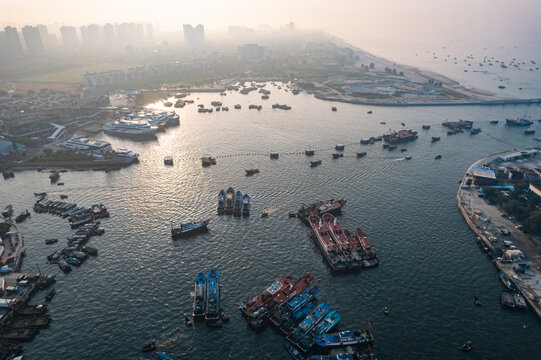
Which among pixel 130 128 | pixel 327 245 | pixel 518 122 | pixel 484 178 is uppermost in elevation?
pixel 518 122

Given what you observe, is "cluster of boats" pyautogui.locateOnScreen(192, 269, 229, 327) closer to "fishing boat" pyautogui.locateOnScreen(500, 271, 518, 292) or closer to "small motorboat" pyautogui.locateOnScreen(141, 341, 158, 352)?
"small motorboat" pyautogui.locateOnScreen(141, 341, 158, 352)

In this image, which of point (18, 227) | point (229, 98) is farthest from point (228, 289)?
point (229, 98)

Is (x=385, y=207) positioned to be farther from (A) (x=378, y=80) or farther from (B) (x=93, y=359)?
(A) (x=378, y=80)

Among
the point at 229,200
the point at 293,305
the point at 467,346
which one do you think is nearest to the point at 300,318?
the point at 293,305

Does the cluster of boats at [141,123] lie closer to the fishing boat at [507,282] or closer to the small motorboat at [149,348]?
the small motorboat at [149,348]

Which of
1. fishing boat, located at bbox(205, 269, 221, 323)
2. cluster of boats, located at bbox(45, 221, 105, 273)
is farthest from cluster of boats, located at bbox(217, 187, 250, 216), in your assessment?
cluster of boats, located at bbox(45, 221, 105, 273)

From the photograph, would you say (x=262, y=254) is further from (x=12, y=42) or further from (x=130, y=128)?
(x=12, y=42)
